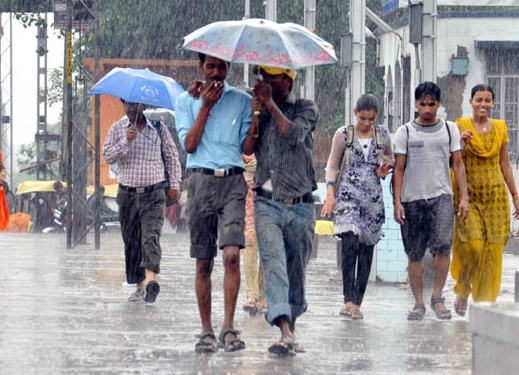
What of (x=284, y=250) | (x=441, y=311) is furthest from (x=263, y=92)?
(x=441, y=311)

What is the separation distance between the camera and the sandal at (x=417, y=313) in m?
11.6

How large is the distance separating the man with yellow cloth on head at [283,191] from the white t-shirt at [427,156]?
7.00 feet

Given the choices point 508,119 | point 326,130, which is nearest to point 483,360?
point 508,119

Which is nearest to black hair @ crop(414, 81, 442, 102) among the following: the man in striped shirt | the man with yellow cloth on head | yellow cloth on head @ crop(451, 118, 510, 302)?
yellow cloth on head @ crop(451, 118, 510, 302)

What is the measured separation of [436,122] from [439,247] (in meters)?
0.95

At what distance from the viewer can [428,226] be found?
11734 mm

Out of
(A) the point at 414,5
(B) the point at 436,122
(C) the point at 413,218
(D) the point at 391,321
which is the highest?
(A) the point at 414,5

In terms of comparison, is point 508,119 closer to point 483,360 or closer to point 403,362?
point 403,362

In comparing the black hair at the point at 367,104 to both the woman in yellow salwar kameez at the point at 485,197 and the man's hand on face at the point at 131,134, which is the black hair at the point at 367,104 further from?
the man's hand on face at the point at 131,134

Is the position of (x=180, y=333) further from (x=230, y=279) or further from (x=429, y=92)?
(x=429, y=92)

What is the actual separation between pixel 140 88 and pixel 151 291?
179 cm

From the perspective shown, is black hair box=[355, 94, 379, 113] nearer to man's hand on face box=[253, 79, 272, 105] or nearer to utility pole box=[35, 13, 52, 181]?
man's hand on face box=[253, 79, 272, 105]

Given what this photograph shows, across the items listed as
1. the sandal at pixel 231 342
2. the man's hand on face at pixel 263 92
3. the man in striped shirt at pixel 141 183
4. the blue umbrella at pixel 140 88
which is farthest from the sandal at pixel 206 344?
the blue umbrella at pixel 140 88

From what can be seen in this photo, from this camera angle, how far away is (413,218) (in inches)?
463
